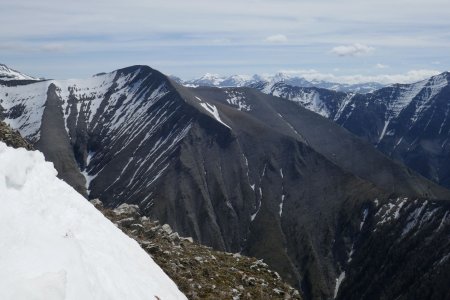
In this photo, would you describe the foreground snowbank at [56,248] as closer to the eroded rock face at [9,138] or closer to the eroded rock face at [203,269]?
the eroded rock face at [203,269]

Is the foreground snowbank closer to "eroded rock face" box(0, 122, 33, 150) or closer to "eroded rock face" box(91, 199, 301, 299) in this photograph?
"eroded rock face" box(91, 199, 301, 299)

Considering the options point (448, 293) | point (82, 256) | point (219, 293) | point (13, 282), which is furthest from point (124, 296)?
point (448, 293)

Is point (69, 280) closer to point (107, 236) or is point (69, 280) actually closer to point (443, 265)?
point (107, 236)

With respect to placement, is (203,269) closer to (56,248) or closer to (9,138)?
(9,138)

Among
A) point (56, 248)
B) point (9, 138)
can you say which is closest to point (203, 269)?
point (9, 138)

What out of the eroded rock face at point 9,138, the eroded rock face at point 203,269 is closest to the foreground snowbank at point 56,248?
the eroded rock face at point 203,269

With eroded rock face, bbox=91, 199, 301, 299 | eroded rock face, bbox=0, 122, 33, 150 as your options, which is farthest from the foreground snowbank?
eroded rock face, bbox=0, 122, 33, 150

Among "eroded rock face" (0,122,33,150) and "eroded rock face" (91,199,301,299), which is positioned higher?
"eroded rock face" (0,122,33,150)
